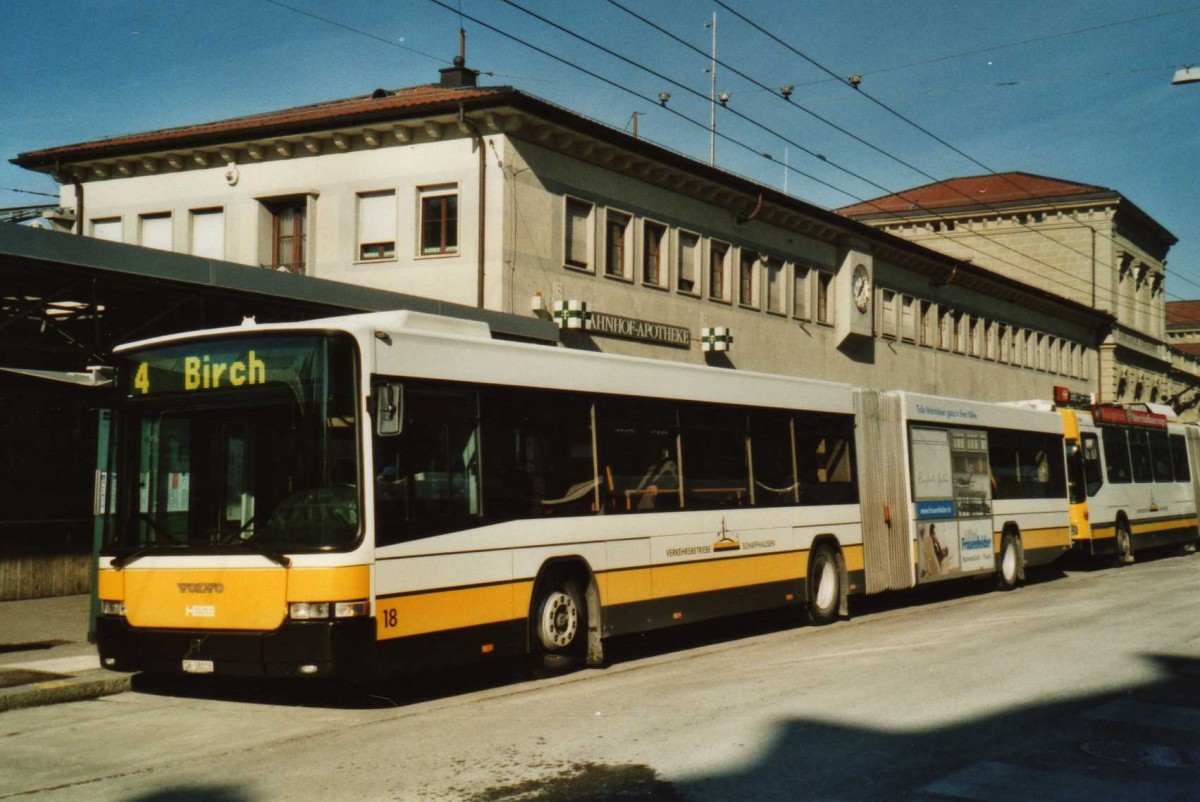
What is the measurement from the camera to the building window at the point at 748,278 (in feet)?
110

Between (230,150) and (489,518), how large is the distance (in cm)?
2068

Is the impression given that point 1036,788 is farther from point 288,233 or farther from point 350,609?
point 288,233

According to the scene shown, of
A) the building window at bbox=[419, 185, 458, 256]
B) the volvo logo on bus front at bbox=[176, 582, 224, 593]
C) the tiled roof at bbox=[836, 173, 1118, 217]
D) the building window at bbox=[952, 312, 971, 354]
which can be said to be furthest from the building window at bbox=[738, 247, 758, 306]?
the tiled roof at bbox=[836, 173, 1118, 217]

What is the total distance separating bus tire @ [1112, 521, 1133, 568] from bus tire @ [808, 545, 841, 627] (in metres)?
13.7

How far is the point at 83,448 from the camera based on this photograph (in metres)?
19.2

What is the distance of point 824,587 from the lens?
1614 cm

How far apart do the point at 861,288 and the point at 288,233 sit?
18.0 meters

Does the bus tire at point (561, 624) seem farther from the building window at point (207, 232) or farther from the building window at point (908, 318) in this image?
the building window at point (908, 318)

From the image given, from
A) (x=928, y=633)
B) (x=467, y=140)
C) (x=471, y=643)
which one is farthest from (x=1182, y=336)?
(x=471, y=643)

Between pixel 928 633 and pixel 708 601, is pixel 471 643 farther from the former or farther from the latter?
pixel 928 633

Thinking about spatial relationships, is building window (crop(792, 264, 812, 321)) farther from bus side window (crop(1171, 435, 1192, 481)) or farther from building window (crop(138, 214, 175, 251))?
building window (crop(138, 214, 175, 251))

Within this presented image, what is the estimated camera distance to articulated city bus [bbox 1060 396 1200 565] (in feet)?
84.5

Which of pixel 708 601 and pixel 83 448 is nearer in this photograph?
pixel 708 601

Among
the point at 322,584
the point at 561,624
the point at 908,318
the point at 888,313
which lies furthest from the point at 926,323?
the point at 322,584
